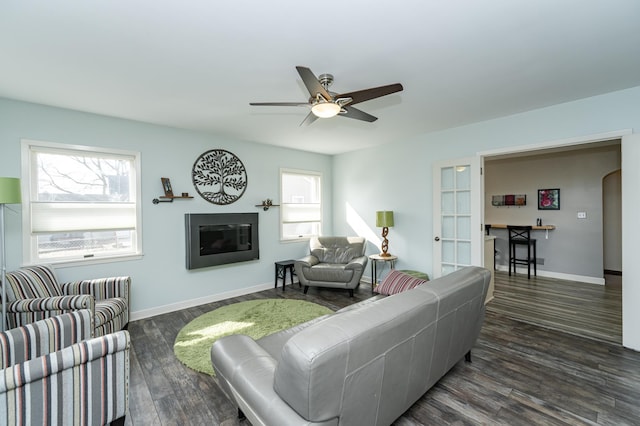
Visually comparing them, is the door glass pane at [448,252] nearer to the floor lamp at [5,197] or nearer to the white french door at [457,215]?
the white french door at [457,215]

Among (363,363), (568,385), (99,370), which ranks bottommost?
(568,385)

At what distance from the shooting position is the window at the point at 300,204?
5.51 metres

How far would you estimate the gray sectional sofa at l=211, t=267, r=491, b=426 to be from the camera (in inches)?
46.3

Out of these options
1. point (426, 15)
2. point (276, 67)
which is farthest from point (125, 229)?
point (426, 15)

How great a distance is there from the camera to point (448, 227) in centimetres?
433

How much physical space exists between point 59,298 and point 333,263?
3.66 metres

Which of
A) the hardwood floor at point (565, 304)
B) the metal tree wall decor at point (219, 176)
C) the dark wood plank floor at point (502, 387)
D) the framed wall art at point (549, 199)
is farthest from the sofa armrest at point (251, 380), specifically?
the framed wall art at point (549, 199)

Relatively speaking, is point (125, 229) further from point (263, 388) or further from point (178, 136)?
point (263, 388)

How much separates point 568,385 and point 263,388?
2498 millimetres

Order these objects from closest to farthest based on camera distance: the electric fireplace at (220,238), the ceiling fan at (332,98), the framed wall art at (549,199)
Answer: the ceiling fan at (332,98) < the electric fireplace at (220,238) < the framed wall art at (549,199)

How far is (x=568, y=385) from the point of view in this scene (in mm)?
2268

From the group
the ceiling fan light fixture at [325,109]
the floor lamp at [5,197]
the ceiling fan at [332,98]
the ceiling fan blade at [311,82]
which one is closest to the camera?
the ceiling fan blade at [311,82]

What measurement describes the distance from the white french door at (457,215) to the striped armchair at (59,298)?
4220 mm

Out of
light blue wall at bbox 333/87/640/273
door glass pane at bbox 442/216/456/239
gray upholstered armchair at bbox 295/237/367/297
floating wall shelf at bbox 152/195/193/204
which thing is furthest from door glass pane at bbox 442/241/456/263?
floating wall shelf at bbox 152/195/193/204
